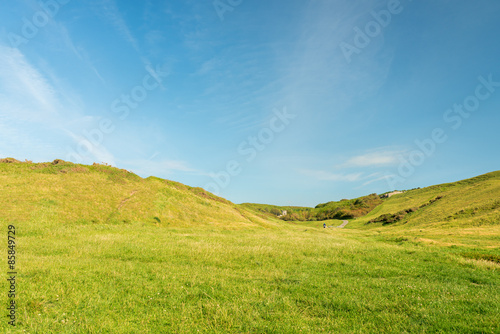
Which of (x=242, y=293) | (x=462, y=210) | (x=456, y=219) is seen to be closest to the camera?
(x=242, y=293)

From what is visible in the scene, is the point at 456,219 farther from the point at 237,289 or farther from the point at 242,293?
the point at 242,293

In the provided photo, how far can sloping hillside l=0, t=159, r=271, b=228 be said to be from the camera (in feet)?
106

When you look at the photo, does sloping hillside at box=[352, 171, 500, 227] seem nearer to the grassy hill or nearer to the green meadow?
the grassy hill

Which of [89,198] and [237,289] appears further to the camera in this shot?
[89,198]

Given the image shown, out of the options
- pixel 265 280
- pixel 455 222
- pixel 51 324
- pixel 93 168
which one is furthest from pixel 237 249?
pixel 455 222

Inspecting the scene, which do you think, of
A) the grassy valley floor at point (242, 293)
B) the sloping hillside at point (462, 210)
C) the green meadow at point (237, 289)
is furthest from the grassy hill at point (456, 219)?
the grassy valley floor at point (242, 293)

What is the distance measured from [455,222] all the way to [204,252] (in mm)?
61231

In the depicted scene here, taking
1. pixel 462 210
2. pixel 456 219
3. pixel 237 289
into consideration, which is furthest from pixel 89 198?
pixel 462 210

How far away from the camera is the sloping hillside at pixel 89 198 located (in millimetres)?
32356

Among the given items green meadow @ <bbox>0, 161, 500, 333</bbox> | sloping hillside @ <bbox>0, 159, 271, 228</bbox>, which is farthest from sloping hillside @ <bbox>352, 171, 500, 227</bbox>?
sloping hillside @ <bbox>0, 159, 271, 228</bbox>

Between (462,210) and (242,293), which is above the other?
(462,210)

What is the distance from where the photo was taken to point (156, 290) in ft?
37.3

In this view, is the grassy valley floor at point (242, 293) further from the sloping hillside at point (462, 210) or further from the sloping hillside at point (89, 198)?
the sloping hillside at point (462, 210)

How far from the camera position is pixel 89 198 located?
39.2 metres
